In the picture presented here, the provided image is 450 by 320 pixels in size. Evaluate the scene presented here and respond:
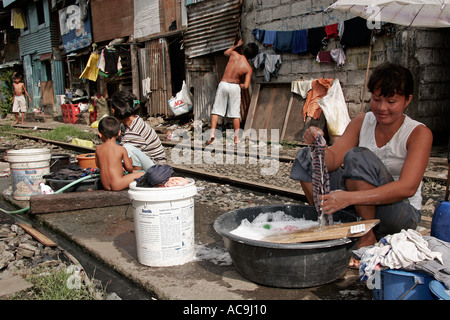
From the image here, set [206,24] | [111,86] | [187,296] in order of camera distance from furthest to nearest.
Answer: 1. [111,86]
2. [206,24]
3. [187,296]

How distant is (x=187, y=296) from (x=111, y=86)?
17.5 metres

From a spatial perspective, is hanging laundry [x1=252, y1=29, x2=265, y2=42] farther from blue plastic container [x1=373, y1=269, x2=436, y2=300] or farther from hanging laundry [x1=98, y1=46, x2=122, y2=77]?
blue plastic container [x1=373, y1=269, x2=436, y2=300]

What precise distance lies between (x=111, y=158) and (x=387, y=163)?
2.94 meters

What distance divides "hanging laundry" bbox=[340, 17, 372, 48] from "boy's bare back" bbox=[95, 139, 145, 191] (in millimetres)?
5715

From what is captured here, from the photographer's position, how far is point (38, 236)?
384cm

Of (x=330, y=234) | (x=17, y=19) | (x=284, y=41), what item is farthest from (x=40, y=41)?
(x=330, y=234)

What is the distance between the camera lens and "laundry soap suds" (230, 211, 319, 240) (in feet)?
9.87

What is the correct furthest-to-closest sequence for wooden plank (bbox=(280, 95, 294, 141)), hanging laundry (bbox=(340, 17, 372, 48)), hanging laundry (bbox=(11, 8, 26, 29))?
hanging laundry (bbox=(11, 8, 26, 29)), wooden plank (bbox=(280, 95, 294, 141)), hanging laundry (bbox=(340, 17, 372, 48))

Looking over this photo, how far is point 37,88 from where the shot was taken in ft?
79.6

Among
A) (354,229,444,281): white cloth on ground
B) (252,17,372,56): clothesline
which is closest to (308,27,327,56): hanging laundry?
(252,17,372,56): clothesline

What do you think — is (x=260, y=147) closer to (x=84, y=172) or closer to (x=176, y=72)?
(x=84, y=172)

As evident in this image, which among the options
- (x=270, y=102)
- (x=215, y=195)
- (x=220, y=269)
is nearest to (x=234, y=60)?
(x=270, y=102)

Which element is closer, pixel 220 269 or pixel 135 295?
pixel 135 295

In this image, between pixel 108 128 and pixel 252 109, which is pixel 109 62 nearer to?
pixel 252 109
